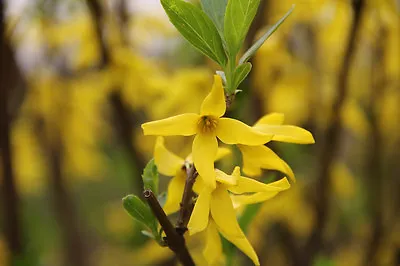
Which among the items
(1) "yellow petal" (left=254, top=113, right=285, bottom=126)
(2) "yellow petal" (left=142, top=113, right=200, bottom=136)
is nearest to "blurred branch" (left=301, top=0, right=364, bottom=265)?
(1) "yellow petal" (left=254, top=113, right=285, bottom=126)

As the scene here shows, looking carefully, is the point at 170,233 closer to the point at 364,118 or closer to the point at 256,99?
the point at 256,99

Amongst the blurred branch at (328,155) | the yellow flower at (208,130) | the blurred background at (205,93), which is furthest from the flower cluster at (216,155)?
the blurred branch at (328,155)

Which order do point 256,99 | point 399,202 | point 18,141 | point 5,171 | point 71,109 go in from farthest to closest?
point 18,141 < point 71,109 < point 399,202 < point 256,99 < point 5,171

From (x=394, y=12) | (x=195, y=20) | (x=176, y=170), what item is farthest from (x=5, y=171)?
(x=394, y=12)

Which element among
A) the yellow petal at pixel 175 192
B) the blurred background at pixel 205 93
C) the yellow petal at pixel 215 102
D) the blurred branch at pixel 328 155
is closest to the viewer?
the yellow petal at pixel 215 102

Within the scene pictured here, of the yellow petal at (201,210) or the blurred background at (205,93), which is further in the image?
the blurred background at (205,93)

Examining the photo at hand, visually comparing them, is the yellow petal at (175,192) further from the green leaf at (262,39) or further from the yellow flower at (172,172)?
the green leaf at (262,39)

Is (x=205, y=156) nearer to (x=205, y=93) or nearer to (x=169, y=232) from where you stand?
(x=169, y=232)

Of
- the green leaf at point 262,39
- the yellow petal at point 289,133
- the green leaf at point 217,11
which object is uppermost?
the green leaf at point 217,11
